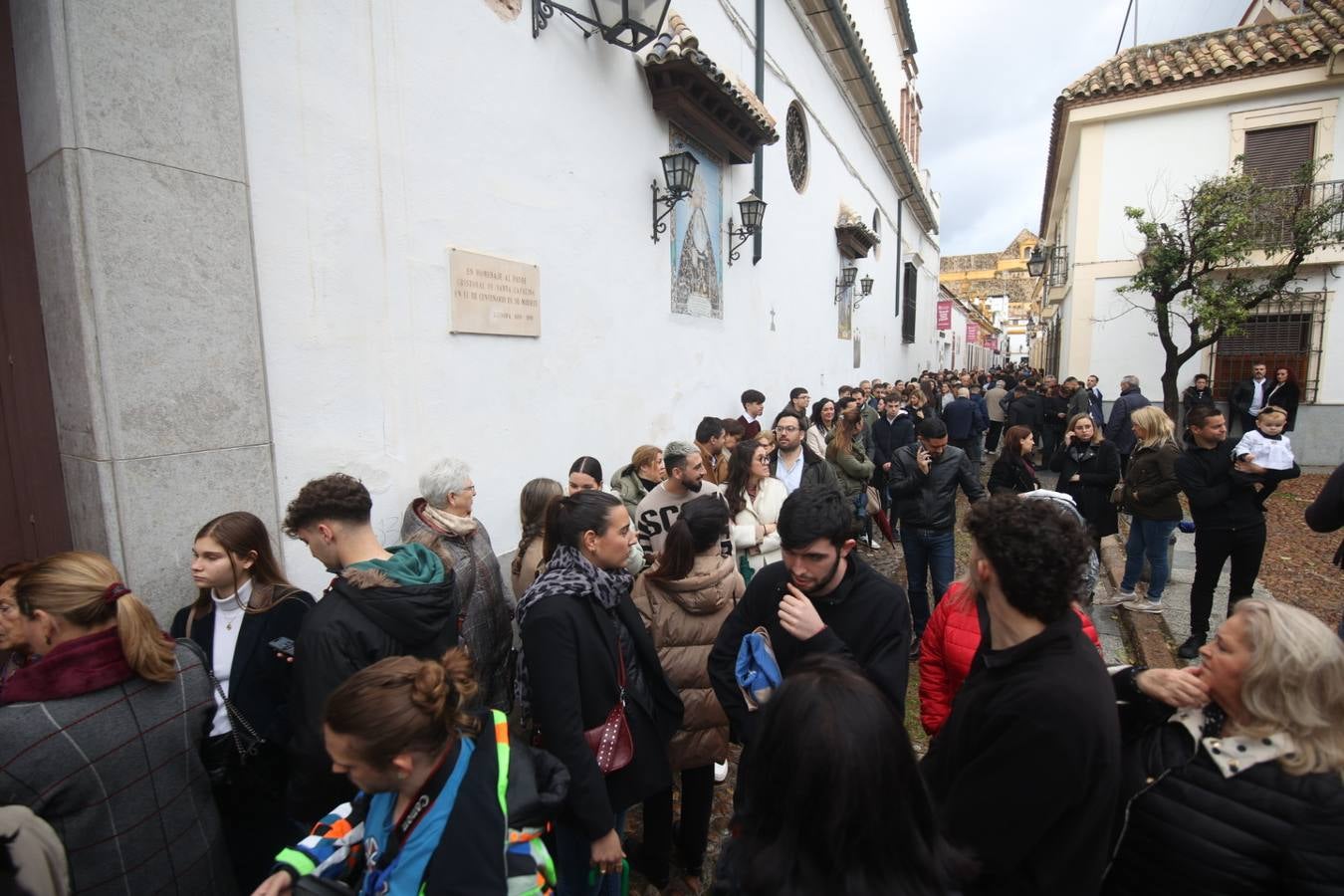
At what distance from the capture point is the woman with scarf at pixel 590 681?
2029mm

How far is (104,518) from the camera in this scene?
2338 mm

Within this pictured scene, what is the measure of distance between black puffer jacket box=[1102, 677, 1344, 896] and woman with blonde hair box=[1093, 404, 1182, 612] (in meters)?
4.26

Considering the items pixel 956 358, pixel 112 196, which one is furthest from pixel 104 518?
pixel 956 358

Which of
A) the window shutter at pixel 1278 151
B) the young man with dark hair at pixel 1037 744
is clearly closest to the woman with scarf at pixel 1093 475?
the young man with dark hair at pixel 1037 744

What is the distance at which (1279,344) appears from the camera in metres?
12.3

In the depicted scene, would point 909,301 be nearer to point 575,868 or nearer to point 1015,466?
point 1015,466

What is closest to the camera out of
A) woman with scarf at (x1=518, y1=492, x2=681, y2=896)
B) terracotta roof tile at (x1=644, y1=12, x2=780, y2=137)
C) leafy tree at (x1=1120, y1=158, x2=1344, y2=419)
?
woman with scarf at (x1=518, y1=492, x2=681, y2=896)

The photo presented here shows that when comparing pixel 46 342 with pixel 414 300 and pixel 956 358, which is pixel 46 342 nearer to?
pixel 414 300

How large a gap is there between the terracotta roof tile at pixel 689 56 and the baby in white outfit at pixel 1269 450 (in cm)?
516

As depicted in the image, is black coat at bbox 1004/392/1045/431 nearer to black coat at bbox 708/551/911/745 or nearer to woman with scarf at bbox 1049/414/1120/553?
woman with scarf at bbox 1049/414/1120/553

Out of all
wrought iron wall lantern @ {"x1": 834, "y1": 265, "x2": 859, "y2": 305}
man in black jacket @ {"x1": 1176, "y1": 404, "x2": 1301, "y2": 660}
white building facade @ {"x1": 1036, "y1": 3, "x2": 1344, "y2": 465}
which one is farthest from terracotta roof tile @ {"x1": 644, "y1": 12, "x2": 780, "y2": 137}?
white building facade @ {"x1": 1036, "y1": 3, "x2": 1344, "y2": 465}

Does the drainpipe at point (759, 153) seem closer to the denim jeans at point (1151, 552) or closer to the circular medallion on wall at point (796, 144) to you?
the circular medallion on wall at point (796, 144)

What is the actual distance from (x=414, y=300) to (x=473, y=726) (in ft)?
8.72

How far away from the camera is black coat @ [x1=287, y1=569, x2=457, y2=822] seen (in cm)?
193
